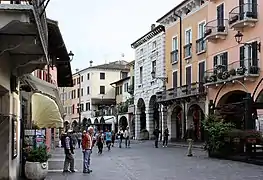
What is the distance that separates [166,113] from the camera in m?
51.9

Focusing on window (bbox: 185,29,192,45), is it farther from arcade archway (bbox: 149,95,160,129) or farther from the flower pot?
the flower pot

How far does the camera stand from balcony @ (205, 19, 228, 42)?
124 ft

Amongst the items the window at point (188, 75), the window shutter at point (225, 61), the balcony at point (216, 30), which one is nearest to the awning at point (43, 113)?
the window shutter at point (225, 61)

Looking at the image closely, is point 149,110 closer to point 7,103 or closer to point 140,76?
point 140,76

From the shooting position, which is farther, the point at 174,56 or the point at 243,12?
the point at 174,56

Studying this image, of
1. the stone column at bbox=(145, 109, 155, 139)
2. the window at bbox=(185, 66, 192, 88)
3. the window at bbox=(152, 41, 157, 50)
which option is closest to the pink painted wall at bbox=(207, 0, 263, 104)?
the window at bbox=(185, 66, 192, 88)

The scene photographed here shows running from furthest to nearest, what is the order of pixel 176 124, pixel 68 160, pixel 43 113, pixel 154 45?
pixel 154 45
pixel 176 124
pixel 68 160
pixel 43 113

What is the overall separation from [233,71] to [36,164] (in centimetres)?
2225

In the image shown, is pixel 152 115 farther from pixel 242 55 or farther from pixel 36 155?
pixel 36 155

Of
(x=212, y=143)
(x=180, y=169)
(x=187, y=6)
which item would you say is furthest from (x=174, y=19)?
(x=180, y=169)

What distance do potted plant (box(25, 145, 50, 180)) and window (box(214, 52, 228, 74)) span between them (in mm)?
23678

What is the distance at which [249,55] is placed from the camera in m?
34.2

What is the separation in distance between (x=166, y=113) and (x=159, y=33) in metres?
8.46

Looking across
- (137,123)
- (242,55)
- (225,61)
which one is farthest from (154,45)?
(242,55)
